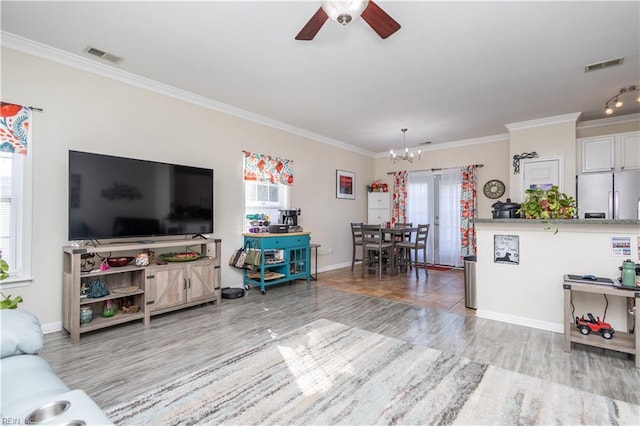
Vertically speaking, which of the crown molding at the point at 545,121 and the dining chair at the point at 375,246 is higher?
the crown molding at the point at 545,121

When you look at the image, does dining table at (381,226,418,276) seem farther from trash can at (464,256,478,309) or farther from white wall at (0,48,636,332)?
trash can at (464,256,478,309)

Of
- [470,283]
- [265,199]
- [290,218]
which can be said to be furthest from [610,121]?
[265,199]

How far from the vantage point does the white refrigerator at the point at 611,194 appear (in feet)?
14.0

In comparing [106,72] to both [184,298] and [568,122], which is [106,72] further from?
[568,122]

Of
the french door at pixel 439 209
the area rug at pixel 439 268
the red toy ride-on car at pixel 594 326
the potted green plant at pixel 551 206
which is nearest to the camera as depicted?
the red toy ride-on car at pixel 594 326

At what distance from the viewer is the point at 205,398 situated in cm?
190

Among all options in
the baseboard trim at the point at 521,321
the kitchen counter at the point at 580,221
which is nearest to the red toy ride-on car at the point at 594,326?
the baseboard trim at the point at 521,321

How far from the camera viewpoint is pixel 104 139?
10.9 ft

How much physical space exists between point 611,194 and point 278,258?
16.5 feet

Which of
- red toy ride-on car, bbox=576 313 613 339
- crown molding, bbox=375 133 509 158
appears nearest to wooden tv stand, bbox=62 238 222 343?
red toy ride-on car, bbox=576 313 613 339

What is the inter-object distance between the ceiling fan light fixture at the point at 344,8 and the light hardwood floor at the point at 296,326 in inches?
103

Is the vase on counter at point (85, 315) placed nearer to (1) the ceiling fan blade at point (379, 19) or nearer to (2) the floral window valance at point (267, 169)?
(2) the floral window valance at point (267, 169)

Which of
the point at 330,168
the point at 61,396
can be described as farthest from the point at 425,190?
the point at 61,396

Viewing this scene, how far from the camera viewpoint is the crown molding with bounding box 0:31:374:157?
278 cm
